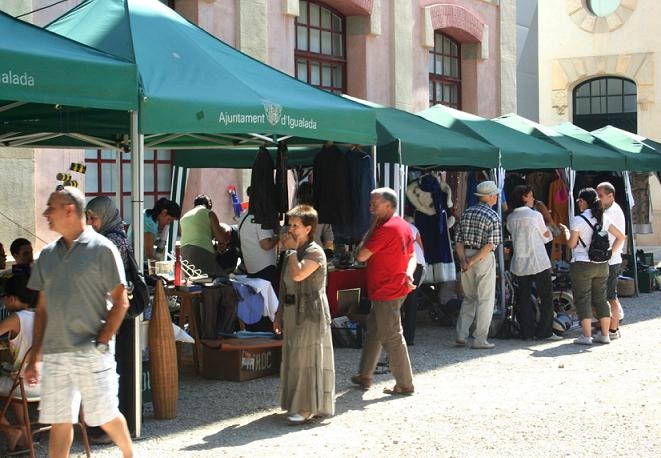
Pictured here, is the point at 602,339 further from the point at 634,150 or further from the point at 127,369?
the point at 634,150

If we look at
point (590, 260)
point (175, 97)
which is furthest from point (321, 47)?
point (175, 97)

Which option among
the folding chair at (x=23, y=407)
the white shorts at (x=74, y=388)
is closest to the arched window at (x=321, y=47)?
the folding chair at (x=23, y=407)

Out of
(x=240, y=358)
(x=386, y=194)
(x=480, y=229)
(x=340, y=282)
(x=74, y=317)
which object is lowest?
Result: (x=240, y=358)

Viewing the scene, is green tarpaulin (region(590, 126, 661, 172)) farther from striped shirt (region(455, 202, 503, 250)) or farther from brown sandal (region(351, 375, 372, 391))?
brown sandal (region(351, 375, 372, 391))

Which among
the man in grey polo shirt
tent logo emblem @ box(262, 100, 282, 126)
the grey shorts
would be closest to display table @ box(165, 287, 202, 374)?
tent logo emblem @ box(262, 100, 282, 126)

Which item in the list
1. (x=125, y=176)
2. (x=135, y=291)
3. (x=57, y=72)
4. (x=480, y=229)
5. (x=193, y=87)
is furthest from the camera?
(x=125, y=176)

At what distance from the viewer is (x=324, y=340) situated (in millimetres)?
7809

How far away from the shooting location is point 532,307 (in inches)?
476

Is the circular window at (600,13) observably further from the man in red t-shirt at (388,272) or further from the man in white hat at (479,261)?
the man in red t-shirt at (388,272)

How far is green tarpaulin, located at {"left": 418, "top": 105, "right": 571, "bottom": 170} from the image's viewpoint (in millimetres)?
13289

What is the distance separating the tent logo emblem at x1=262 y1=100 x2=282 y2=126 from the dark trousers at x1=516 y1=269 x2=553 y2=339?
14.6 ft

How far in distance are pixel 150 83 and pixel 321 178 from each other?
4.11m

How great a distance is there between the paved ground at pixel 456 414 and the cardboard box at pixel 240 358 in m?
0.11

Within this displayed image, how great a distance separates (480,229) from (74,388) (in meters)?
6.21
